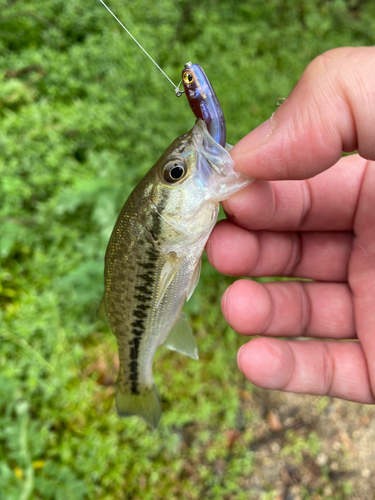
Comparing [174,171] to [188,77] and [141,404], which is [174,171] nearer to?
A: [188,77]

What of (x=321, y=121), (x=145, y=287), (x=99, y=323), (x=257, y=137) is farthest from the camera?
(x=99, y=323)

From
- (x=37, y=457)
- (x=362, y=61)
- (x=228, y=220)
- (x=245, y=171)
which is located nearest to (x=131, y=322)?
(x=228, y=220)

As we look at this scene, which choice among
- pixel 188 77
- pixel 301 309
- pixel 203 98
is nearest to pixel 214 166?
pixel 203 98

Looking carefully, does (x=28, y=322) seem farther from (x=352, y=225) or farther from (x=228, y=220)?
(x=352, y=225)

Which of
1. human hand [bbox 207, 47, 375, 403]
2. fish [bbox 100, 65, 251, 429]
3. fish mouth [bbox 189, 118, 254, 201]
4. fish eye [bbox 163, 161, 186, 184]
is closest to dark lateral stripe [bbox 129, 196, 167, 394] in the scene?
fish [bbox 100, 65, 251, 429]

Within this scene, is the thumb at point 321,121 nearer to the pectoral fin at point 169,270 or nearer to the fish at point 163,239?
the fish at point 163,239

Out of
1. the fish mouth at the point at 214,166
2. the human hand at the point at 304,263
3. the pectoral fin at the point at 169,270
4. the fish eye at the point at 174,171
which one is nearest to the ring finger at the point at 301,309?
the human hand at the point at 304,263

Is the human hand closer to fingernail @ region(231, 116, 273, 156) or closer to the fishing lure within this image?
fingernail @ region(231, 116, 273, 156)
